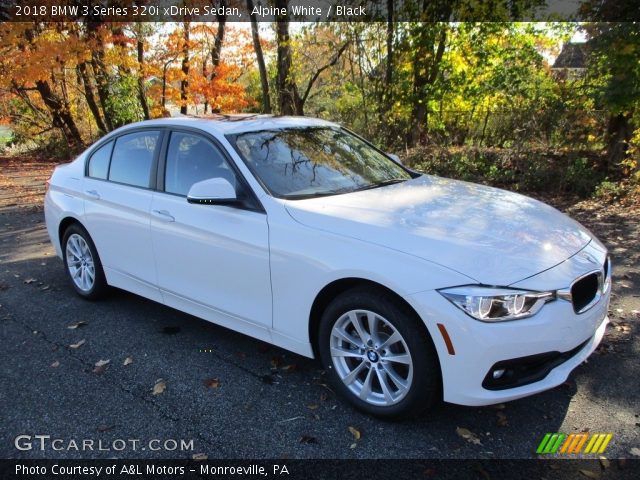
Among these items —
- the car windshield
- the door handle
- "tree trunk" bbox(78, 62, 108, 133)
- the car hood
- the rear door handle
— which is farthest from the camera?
"tree trunk" bbox(78, 62, 108, 133)

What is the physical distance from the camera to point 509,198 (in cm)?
375

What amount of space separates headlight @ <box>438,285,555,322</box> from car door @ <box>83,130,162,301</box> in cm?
253

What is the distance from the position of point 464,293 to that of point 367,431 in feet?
3.29

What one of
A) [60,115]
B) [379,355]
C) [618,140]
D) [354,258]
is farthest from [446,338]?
[60,115]

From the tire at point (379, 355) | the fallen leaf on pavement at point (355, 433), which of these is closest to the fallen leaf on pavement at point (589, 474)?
the tire at point (379, 355)

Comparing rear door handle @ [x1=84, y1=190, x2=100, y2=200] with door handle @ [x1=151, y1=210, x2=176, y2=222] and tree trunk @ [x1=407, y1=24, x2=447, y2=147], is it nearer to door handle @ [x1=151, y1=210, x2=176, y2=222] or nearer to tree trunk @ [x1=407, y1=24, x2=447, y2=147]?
door handle @ [x1=151, y1=210, x2=176, y2=222]

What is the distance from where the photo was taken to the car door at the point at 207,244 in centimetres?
331

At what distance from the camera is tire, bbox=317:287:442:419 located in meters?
2.69

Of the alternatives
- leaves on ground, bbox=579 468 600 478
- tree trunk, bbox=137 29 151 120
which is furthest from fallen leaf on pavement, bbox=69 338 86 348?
tree trunk, bbox=137 29 151 120

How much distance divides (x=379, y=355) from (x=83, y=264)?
11.0ft

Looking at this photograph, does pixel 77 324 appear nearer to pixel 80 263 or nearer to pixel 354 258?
pixel 80 263

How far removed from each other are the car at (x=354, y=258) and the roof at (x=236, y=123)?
19 mm

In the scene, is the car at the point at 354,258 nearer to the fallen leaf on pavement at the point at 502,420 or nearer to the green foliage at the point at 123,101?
the fallen leaf on pavement at the point at 502,420

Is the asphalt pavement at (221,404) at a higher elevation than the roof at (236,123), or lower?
lower
